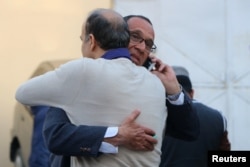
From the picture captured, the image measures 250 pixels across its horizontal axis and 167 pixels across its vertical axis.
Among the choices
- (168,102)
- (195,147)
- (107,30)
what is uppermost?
(107,30)

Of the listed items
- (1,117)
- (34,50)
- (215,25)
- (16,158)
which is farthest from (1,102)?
(215,25)

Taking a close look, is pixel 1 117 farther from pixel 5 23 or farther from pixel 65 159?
pixel 65 159

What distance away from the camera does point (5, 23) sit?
8.82 meters

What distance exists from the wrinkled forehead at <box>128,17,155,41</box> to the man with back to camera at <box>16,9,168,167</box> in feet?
1.00

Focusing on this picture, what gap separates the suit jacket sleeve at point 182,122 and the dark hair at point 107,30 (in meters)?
0.45


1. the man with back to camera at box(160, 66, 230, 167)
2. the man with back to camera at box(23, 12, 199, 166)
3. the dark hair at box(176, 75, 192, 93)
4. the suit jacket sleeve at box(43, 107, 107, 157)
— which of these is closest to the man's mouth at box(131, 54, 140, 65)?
the man with back to camera at box(23, 12, 199, 166)

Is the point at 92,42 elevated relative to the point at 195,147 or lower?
elevated

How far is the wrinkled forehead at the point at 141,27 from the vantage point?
3086 millimetres

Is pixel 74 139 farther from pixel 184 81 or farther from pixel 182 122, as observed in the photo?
pixel 184 81

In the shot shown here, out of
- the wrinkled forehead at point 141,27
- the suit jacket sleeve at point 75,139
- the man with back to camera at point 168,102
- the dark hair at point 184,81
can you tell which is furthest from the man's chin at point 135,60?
the dark hair at point 184,81

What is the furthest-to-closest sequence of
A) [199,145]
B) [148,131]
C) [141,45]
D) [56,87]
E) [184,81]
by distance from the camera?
[184,81] < [199,145] < [141,45] < [148,131] < [56,87]

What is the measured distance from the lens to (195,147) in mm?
3934

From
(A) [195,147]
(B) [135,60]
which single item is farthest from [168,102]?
(A) [195,147]

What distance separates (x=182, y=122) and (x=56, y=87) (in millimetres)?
752
